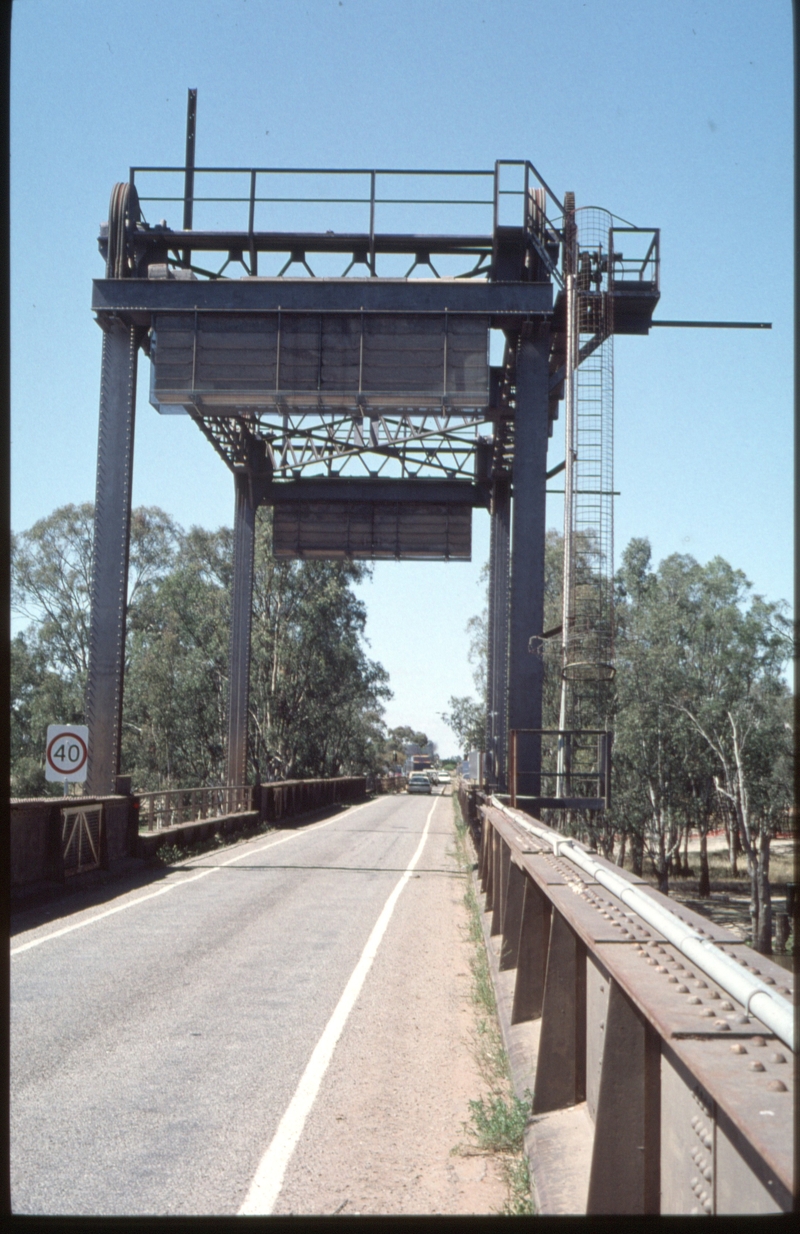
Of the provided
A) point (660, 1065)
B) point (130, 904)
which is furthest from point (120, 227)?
point (660, 1065)

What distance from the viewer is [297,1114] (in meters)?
5.96

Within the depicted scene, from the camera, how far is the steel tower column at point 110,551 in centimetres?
1955

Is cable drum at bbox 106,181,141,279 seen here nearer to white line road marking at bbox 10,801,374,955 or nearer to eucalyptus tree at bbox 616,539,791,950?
white line road marking at bbox 10,801,374,955

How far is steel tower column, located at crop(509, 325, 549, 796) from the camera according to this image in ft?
64.4

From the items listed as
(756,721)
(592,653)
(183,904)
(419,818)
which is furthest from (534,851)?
(756,721)

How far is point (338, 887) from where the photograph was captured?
1744 cm

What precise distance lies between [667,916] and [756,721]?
4526 cm

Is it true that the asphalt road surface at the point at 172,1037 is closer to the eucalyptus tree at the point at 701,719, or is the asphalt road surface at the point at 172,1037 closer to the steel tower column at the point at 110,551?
the steel tower column at the point at 110,551

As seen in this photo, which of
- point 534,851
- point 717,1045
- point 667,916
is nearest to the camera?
point 717,1045

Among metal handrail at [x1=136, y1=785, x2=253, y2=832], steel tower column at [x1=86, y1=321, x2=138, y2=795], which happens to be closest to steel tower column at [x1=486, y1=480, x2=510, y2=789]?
metal handrail at [x1=136, y1=785, x2=253, y2=832]

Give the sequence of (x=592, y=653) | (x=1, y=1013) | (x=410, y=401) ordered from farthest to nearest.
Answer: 1. (x=410, y=401)
2. (x=592, y=653)
3. (x=1, y=1013)

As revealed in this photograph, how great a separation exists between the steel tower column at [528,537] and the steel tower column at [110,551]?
6954mm

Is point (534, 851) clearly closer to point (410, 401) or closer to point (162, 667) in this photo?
point (410, 401)

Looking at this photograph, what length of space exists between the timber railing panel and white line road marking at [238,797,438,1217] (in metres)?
1.23
